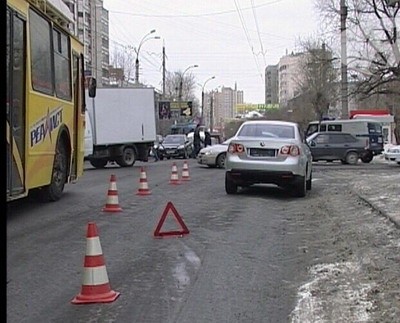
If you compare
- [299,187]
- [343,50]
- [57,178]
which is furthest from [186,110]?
[57,178]

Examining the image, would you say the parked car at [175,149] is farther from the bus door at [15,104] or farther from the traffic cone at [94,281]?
the traffic cone at [94,281]

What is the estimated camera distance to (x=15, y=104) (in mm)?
10086

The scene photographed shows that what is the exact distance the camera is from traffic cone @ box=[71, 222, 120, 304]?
6.29 metres

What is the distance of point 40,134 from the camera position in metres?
11.5

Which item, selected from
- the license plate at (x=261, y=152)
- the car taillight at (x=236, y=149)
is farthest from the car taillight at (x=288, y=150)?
the car taillight at (x=236, y=149)

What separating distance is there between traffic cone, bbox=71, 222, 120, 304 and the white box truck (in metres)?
19.6

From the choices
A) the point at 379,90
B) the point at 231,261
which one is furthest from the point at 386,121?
the point at 231,261

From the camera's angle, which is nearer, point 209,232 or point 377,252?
point 377,252

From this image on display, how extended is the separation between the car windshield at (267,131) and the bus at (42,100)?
11.7 feet

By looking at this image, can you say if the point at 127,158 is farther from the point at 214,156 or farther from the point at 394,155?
the point at 394,155

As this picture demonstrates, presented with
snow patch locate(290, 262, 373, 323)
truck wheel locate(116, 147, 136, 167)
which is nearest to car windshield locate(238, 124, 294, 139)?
snow patch locate(290, 262, 373, 323)

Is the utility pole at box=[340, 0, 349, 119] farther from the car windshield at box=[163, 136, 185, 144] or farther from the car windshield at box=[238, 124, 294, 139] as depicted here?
the car windshield at box=[238, 124, 294, 139]
